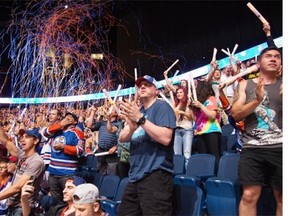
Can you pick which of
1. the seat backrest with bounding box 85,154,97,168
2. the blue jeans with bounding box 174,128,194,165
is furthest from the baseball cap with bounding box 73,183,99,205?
the seat backrest with bounding box 85,154,97,168

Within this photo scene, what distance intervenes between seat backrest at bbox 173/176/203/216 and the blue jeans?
2.08 metres

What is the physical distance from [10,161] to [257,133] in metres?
3.02

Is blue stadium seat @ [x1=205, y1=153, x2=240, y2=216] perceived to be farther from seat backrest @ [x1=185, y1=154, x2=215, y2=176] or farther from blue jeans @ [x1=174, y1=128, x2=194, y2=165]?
blue jeans @ [x1=174, y1=128, x2=194, y2=165]

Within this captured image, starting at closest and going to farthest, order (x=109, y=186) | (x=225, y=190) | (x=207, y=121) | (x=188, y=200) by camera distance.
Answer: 1. (x=188, y=200)
2. (x=225, y=190)
3. (x=109, y=186)
4. (x=207, y=121)

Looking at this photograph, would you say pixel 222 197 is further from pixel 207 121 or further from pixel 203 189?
pixel 207 121

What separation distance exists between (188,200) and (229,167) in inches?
37.7

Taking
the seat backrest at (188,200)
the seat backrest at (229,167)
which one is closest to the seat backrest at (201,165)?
the seat backrest at (229,167)

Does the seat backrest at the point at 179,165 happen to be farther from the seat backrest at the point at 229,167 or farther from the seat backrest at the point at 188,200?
the seat backrest at the point at 188,200

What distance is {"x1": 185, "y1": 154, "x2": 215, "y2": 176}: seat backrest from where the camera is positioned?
4.29 m

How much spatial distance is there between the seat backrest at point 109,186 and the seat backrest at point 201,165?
2.69 ft

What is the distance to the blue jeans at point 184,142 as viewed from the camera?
17.5 feet

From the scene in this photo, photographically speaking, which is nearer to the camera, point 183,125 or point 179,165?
point 179,165

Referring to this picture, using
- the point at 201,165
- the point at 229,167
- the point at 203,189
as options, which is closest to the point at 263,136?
the point at 229,167

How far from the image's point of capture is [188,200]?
10.2ft
